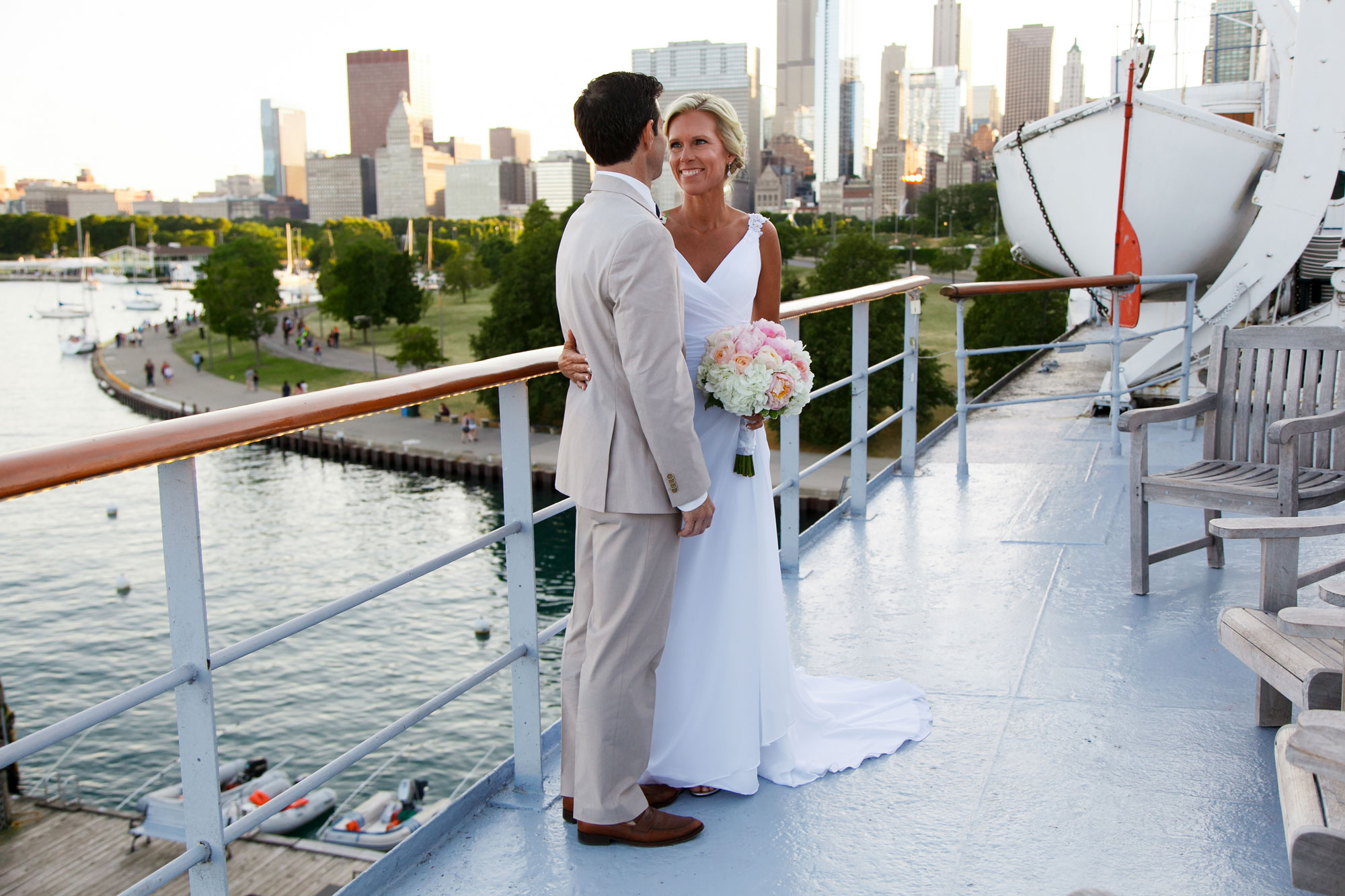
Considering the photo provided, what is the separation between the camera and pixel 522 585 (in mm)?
2381

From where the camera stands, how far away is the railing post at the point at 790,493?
13.3 feet

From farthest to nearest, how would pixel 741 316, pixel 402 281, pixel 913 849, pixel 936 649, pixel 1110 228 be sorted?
pixel 402 281 → pixel 1110 228 → pixel 936 649 → pixel 741 316 → pixel 913 849

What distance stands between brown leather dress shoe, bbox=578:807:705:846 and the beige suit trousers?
0.02m

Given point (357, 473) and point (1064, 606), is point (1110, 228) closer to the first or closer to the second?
point (1064, 606)

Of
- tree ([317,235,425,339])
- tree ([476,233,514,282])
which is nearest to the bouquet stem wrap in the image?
tree ([317,235,425,339])

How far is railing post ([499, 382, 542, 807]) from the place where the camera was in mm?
2336

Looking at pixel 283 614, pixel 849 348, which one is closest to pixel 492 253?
pixel 849 348

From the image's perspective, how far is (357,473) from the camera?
41750 millimetres

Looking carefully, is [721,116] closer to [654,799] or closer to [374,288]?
[654,799]

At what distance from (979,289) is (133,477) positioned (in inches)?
1884

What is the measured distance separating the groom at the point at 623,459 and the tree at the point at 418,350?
165 feet

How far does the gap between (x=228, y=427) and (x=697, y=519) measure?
2.93 feet

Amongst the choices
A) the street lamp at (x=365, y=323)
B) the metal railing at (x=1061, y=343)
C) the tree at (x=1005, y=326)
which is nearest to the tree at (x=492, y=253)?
the street lamp at (x=365, y=323)

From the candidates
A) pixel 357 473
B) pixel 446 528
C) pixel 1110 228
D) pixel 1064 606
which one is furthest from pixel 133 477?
pixel 1064 606
